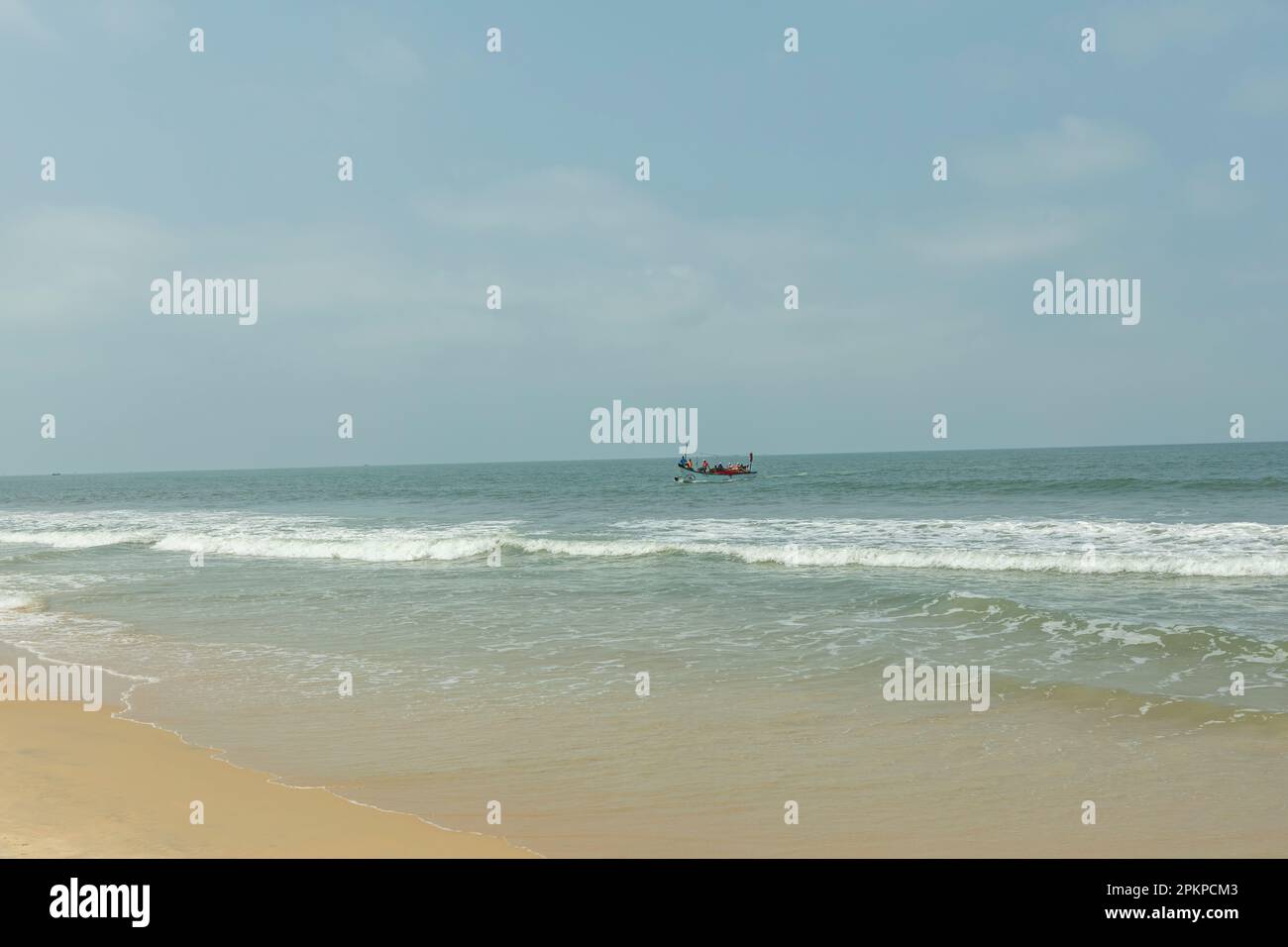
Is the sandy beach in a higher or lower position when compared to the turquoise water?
higher

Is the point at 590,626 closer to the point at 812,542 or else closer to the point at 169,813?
the point at 169,813

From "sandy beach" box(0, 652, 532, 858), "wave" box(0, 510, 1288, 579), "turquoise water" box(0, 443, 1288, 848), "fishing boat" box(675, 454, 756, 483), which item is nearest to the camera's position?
"sandy beach" box(0, 652, 532, 858)

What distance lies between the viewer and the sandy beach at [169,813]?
4781mm

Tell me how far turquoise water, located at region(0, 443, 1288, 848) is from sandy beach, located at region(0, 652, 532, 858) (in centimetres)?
34

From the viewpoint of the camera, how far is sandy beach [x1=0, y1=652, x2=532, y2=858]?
478 centimetres

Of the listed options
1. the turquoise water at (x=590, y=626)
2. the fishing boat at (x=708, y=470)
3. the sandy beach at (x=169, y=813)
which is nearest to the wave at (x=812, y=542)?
the turquoise water at (x=590, y=626)

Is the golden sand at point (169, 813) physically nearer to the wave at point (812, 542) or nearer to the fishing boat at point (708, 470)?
the wave at point (812, 542)

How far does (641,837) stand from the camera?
5047 mm

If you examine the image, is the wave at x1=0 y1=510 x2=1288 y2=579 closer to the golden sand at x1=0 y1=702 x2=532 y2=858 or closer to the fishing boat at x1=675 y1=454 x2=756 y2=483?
the golden sand at x1=0 y1=702 x2=532 y2=858

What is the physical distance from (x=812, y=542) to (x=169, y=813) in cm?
1993

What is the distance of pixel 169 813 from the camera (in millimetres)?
5363

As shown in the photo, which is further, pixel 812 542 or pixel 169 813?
pixel 812 542

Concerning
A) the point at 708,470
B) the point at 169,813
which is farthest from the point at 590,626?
the point at 708,470

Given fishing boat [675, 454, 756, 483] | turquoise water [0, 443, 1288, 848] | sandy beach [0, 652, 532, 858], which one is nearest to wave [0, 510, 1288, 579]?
turquoise water [0, 443, 1288, 848]
